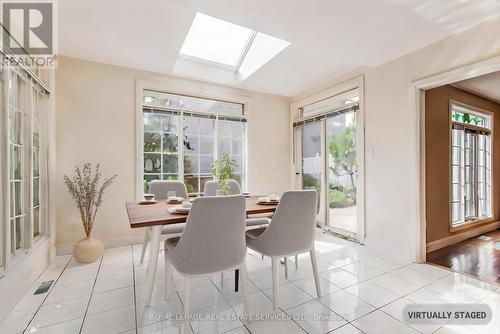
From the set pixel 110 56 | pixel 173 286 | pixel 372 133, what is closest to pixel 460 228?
pixel 372 133

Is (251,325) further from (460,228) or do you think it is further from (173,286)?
(460,228)

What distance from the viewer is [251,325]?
157cm

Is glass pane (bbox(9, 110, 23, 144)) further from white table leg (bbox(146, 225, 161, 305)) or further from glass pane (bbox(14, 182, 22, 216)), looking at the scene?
white table leg (bbox(146, 225, 161, 305))

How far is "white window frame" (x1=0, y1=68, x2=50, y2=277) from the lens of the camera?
1714mm

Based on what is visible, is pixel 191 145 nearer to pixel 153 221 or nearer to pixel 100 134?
pixel 100 134

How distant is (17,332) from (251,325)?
4.96 ft

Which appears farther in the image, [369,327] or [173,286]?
[173,286]

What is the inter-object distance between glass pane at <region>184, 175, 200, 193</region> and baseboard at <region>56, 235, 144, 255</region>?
0.98 meters

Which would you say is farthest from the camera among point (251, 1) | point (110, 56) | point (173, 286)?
point (110, 56)

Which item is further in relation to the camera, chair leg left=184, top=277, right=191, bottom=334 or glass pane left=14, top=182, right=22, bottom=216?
glass pane left=14, top=182, right=22, bottom=216

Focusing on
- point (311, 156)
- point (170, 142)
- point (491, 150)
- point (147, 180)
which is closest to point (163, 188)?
point (147, 180)

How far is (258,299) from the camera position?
189 centimetres

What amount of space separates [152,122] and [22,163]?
1609 mm

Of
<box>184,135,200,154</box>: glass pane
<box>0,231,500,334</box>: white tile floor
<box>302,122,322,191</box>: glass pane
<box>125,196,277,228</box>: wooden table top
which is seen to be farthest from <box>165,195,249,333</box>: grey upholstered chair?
<box>302,122,322,191</box>: glass pane
